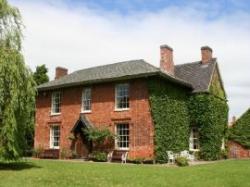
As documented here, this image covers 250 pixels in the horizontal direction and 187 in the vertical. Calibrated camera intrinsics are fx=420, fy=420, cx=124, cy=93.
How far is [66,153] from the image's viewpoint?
1240 inches

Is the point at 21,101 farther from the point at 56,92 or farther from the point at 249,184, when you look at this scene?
the point at 56,92

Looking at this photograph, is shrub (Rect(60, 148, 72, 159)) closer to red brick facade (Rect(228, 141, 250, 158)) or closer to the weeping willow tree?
the weeping willow tree

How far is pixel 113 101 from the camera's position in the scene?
29781 millimetres

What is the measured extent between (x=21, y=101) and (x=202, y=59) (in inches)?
730

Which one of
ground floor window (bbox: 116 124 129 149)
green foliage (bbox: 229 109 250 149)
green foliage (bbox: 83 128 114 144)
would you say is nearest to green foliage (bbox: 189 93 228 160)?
green foliage (bbox: 229 109 250 149)

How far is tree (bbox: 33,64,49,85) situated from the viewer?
143ft

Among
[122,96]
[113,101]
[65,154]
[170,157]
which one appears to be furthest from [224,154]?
[65,154]

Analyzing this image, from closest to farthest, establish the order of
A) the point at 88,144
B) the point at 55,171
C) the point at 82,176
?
1. the point at 82,176
2. the point at 55,171
3. the point at 88,144

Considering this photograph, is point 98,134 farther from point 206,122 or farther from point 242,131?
point 242,131

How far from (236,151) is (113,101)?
13194 mm

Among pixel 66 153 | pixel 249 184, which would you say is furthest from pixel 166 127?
pixel 249 184

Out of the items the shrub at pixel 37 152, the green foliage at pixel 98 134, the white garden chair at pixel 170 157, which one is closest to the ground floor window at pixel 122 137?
the green foliage at pixel 98 134

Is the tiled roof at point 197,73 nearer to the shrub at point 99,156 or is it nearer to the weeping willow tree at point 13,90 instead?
the shrub at point 99,156

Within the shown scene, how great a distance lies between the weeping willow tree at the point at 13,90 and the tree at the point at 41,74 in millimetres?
23034
